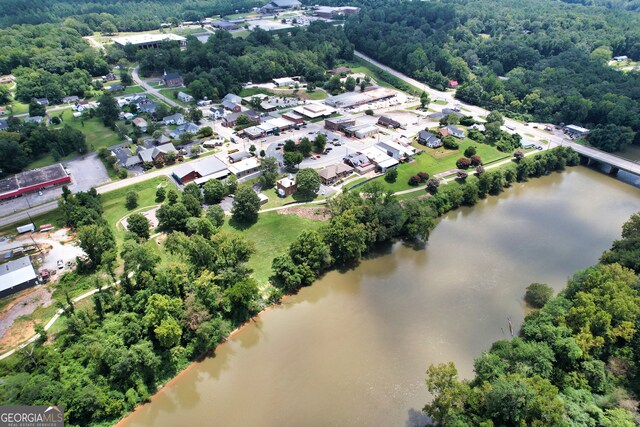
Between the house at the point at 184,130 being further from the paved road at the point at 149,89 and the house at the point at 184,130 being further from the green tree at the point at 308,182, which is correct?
the green tree at the point at 308,182

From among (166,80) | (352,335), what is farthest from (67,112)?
(352,335)

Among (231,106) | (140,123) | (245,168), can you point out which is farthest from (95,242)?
(231,106)

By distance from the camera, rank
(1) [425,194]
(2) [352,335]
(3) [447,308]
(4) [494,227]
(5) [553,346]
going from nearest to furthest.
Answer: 1. (5) [553,346]
2. (2) [352,335]
3. (3) [447,308]
4. (4) [494,227]
5. (1) [425,194]

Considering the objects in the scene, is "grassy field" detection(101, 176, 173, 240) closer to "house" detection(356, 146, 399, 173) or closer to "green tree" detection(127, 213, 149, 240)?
"green tree" detection(127, 213, 149, 240)

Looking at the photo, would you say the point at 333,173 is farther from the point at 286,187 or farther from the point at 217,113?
the point at 217,113

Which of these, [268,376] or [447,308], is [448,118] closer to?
[447,308]

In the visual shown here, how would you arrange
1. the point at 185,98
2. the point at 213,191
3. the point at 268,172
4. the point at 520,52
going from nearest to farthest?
1. the point at 213,191
2. the point at 268,172
3. the point at 185,98
4. the point at 520,52

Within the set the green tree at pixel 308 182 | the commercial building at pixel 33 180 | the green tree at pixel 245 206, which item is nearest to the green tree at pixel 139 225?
the green tree at pixel 245 206
